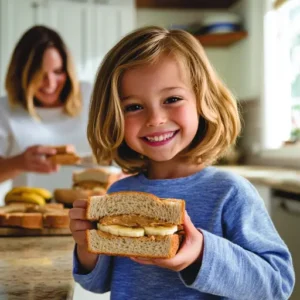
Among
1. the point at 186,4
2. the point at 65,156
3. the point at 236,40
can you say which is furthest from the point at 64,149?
the point at 186,4

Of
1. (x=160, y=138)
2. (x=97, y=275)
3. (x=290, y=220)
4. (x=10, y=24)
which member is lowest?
(x=290, y=220)

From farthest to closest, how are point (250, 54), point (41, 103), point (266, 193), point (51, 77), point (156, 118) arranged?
point (250, 54) < point (266, 193) < point (41, 103) < point (51, 77) < point (156, 118)

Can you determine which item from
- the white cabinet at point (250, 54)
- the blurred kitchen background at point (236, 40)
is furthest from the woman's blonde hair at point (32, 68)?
the white cabinet at point (250, 54)

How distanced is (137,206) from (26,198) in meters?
0.86

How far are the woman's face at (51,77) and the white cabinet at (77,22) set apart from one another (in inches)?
71.3

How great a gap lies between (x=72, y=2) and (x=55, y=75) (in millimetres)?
2007

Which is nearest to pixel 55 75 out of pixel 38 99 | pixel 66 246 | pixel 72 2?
pixel 38 99

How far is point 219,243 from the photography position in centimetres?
77

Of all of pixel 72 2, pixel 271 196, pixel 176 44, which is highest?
pixel 72 2

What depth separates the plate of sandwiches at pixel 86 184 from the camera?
158 centimetres

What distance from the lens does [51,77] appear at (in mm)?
1968

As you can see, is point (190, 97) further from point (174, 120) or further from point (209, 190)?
point (209, 190)

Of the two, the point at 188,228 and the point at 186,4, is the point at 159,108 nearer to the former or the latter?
the point at 188,228

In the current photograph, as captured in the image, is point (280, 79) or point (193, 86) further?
point (280, 79)
